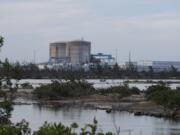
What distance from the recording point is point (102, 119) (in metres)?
53.8

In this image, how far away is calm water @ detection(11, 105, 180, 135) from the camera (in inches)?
1783

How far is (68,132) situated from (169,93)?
167 feet

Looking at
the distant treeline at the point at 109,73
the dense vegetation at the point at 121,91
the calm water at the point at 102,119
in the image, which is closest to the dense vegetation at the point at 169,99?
the calm water at the point at 102,119

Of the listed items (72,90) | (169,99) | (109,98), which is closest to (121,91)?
(109,98)

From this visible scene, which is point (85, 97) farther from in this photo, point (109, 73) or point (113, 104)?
point (109, 73)

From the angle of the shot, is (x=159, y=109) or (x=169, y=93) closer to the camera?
(x=169, y=93)

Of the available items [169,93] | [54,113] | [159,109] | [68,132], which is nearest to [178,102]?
[169,93]

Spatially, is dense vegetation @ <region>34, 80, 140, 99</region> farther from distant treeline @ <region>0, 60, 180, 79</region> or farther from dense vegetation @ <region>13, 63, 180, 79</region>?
dense vegetation @ <region>13, 63, 180, 79</region>

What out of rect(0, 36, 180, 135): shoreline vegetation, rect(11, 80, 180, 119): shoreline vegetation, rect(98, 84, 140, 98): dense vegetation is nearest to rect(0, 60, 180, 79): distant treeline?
rect(0, 36, 180, 135): shoreline vegetation

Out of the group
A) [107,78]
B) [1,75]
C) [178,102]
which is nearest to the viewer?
[1,75]

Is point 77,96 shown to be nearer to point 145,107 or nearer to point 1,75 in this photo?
point 145,107

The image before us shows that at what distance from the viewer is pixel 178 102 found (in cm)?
5638

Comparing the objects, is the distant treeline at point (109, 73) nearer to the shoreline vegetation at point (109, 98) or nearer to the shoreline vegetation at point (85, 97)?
the shoreline vegetation at point (85, 97)

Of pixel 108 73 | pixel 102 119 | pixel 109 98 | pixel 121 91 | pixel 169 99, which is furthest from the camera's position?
pixel 108 73
